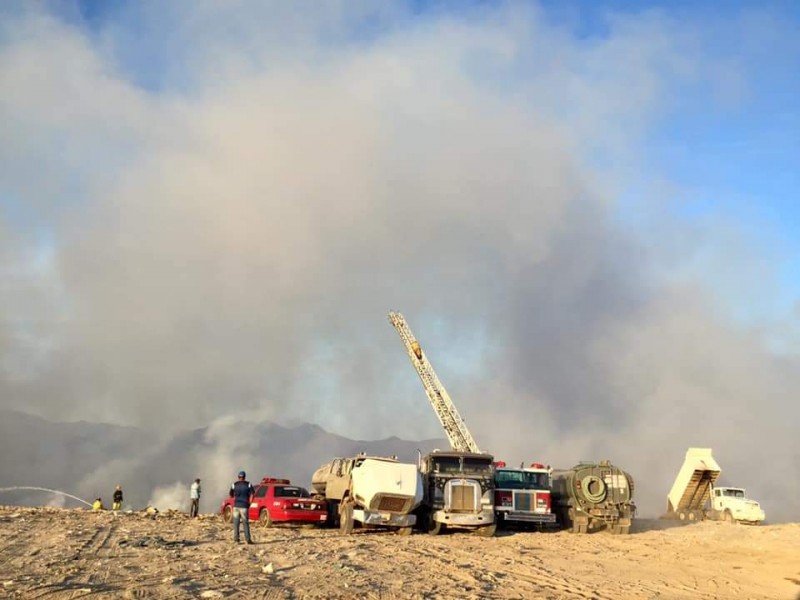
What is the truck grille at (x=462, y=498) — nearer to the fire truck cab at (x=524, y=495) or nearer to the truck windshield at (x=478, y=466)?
the truck windshield at (x=478, y=466)

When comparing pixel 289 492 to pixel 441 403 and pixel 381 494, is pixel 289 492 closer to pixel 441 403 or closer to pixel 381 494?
pixel 381 494

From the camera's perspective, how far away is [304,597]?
353 inches

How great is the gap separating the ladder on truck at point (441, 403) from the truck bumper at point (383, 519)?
73.7ft

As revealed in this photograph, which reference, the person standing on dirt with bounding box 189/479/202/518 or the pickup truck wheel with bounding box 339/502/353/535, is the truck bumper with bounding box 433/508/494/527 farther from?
the person standing on dirt with bounding box 189/479/202/518

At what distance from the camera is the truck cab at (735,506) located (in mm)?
32844

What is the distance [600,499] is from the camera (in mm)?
22703

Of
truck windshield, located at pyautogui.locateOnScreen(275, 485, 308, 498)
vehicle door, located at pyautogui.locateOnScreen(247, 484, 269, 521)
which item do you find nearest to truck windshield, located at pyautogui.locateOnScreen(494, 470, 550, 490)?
Answer: truck windshield, located at pyautogui.locateOnScreen(275, 485, 308, 498)

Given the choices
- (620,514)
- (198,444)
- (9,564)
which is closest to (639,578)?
(620,514)

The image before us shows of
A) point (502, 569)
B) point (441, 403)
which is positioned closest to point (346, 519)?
point (502, 569)

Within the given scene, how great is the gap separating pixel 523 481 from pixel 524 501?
0.97 metres

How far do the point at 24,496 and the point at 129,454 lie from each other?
19.4m

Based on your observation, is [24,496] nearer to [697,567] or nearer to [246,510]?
[246,510]

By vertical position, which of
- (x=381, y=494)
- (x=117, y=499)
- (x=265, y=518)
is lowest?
(x=265, y=518)

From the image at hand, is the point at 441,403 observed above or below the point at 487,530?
above
